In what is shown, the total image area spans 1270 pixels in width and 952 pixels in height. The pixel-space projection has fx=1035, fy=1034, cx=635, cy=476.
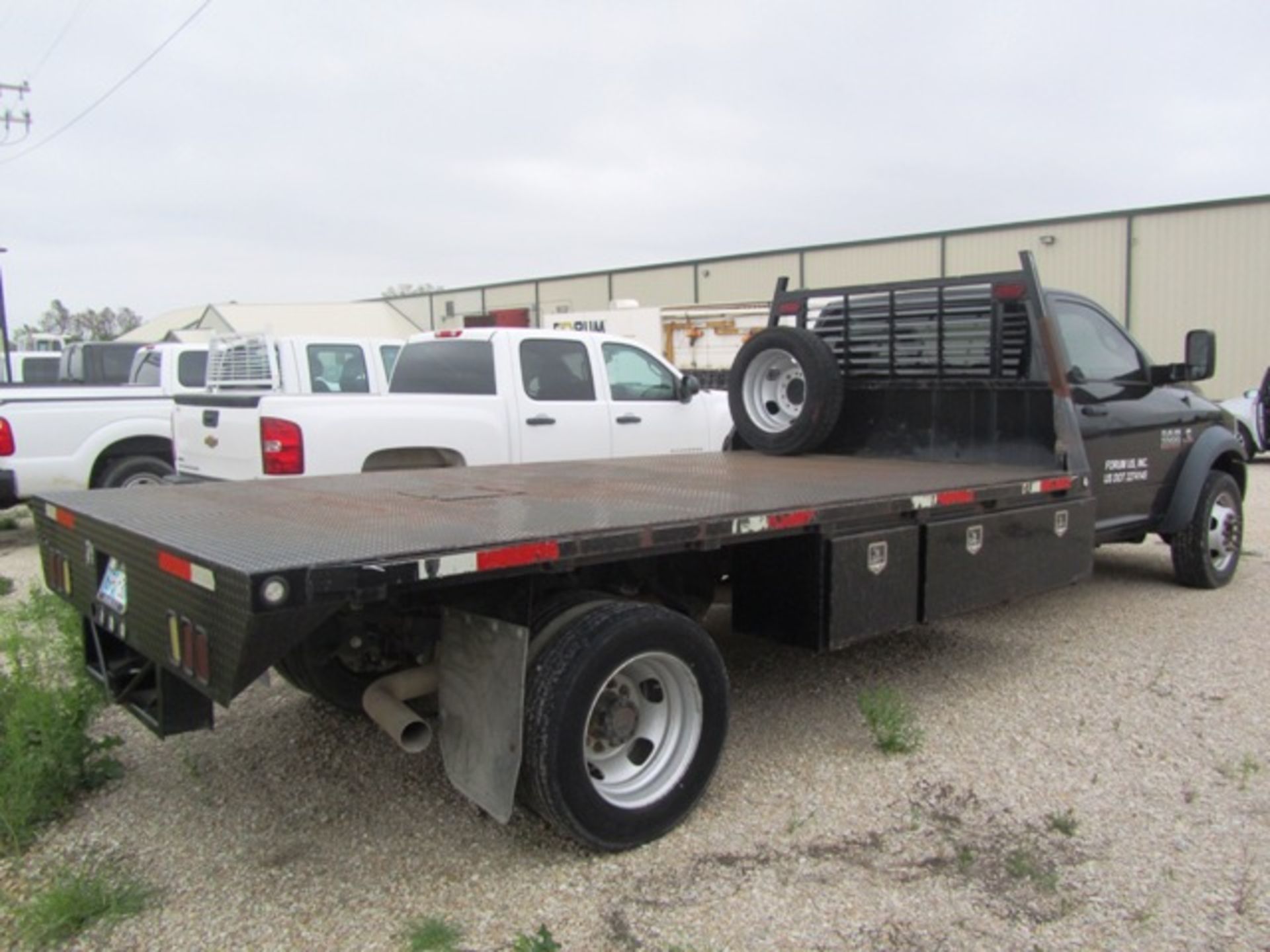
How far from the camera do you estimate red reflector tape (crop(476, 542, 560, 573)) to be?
2980 millimetres

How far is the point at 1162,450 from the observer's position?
6.55 meters

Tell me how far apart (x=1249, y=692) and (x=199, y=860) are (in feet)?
15.3

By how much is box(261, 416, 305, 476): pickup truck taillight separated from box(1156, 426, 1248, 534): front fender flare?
5.50 m

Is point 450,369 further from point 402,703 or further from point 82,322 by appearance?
point 82,322

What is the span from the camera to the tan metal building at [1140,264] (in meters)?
23.9

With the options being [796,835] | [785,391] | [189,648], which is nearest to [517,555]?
[189,648]

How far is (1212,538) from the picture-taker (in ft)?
22.9

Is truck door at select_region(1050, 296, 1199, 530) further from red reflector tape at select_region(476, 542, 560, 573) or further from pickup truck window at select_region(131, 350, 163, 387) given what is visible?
pickup truck window at select_region(131, 350, 163, 387)

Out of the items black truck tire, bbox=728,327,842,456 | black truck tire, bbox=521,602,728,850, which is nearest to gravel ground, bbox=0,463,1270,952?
black truck tire, bbox=521,602,728,850

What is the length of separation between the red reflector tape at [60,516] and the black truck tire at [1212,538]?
6379mm

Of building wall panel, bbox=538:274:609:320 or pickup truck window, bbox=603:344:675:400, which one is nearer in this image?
pickup truck window, bbox=603:344:675:400

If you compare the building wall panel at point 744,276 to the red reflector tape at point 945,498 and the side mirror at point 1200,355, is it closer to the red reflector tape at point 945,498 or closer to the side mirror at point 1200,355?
the side mirror at point 1200,355

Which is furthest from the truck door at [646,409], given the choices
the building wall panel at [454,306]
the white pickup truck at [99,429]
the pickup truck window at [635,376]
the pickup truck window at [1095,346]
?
the building wall panel at [454,306]

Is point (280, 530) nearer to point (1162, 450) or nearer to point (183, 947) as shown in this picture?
point (183, 947)
